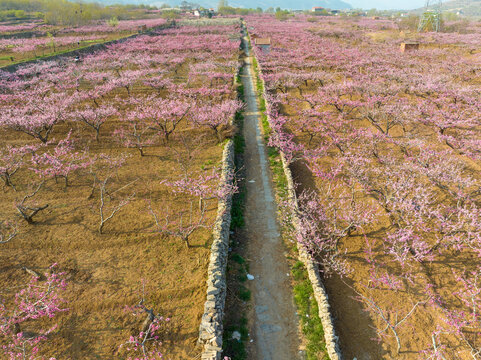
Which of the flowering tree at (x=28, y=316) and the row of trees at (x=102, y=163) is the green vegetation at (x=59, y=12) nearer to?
the row of trees at (x=102, y=163)

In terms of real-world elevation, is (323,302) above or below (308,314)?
above

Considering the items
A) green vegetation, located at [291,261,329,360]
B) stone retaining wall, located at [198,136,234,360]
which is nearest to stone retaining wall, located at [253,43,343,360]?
green vegetation, located at [291,261,329,360]

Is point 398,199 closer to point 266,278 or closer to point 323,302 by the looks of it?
point 323,302

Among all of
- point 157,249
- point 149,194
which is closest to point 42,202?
point 149,194

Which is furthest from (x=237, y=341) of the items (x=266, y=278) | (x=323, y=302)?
(x=323, y=302)

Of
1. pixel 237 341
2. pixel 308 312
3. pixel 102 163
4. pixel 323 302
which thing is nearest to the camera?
pixel 237 341

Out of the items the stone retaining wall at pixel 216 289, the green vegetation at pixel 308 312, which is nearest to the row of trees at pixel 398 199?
the green vegetation at pixel 308 312

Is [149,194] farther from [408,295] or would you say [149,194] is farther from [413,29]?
[413,29]

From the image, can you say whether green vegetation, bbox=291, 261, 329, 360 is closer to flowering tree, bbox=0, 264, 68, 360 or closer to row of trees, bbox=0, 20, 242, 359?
row of trees, bbox=0, 20, 242, 359
